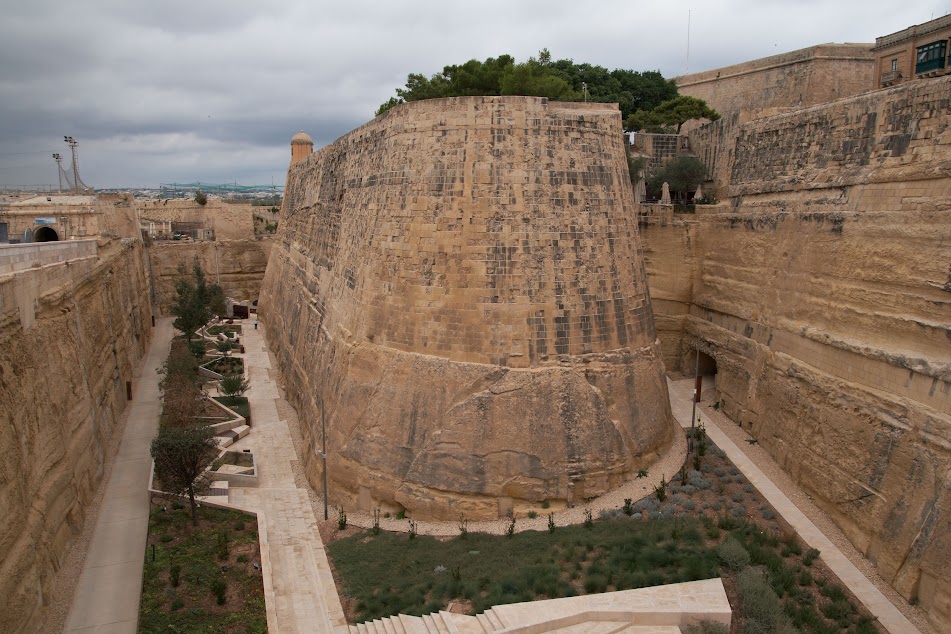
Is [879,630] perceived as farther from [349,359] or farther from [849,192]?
[349,359]

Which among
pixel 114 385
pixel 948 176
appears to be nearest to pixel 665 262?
pixel 948 176

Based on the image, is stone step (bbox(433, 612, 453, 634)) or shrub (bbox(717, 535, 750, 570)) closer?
stone step (bbox(433, 612, 453, 634))

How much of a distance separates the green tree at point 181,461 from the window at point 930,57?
21.3m

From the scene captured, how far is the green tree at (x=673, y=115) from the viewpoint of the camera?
28.2 m

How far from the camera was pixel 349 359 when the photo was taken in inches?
512

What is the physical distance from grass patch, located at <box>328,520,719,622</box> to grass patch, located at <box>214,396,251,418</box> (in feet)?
25.5

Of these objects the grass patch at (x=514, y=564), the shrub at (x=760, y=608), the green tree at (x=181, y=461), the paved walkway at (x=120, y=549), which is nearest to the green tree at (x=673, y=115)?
the grass patch at (x=514, y=564)

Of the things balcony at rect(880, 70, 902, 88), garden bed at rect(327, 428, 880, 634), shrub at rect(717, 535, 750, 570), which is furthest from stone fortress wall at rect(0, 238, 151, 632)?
balcony at rect(880, 70, 902, 88)

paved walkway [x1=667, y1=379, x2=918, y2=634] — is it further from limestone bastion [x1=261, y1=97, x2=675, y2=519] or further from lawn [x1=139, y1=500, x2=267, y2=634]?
lawn [x1=139, y1=500, x2=267, y2=634]

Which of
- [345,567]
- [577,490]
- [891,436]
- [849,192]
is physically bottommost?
[345,567]

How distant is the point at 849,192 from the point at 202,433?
13.1 m

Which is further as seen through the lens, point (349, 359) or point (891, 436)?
point (349, 359)

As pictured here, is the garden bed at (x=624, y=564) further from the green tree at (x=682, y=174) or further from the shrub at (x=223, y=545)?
the green tree at (x=682, y=174)

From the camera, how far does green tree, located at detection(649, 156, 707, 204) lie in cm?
2252
